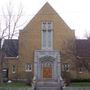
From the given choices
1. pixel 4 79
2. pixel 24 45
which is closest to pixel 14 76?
pixel 4 79

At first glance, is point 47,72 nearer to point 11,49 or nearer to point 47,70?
point 47,70

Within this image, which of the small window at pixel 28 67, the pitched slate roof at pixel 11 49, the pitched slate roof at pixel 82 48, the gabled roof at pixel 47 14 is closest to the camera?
the pitched slate roof at pixel 82 48

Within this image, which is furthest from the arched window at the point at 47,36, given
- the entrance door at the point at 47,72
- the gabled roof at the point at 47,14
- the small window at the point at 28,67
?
the small window at the point at 28,67

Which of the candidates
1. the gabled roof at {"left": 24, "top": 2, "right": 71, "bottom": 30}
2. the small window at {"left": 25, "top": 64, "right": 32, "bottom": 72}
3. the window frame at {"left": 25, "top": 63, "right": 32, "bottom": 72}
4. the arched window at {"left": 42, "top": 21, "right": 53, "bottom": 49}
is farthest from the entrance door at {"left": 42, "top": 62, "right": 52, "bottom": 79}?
the gabled roof at {"left": 24, "top": 2, "right": 71, "bottom": 30}

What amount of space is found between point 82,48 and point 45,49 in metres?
6.48

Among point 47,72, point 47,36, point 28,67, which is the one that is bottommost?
point 47,72

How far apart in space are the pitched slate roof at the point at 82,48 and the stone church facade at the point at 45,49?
84.8 inches

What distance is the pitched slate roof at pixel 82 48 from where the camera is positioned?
185 feet

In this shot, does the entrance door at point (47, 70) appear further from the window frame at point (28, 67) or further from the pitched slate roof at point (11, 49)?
the pitched slate roof at point (11, 49)

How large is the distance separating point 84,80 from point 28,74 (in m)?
8.99

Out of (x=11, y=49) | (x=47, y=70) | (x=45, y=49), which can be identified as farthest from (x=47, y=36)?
(x=11, y=49)

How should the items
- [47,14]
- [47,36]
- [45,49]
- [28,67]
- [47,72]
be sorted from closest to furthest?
1. [47,72]
2. [45,49]
3. [28,67]
4. [47,36]
5. [47,14]

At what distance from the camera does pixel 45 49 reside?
56906mm

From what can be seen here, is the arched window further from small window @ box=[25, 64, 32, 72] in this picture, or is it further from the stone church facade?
small window @ box=[25, 64, 32, 72]
